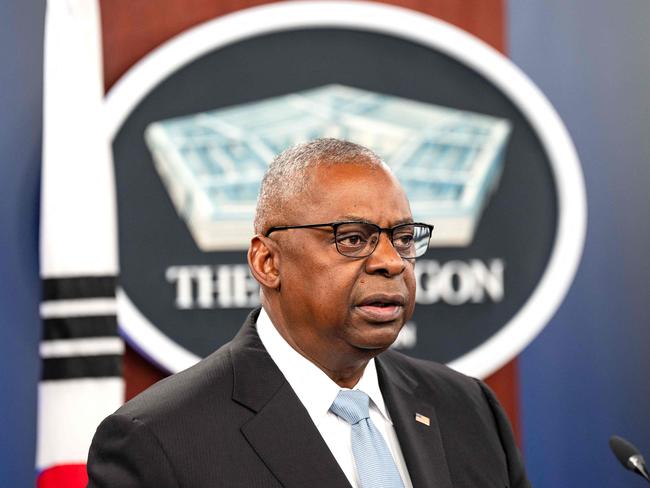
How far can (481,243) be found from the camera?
3408 millimetres

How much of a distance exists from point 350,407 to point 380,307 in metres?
0.21

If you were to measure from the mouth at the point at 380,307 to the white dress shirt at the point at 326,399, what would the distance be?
0.17 metres

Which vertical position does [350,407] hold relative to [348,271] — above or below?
below

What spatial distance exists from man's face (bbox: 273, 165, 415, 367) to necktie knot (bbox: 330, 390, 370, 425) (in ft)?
0.26

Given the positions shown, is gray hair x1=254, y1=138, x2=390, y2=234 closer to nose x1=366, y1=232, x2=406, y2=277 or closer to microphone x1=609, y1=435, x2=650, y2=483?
nose x1=366, y1=232, x2=406, y2=277

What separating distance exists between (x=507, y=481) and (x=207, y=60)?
197 centimetres

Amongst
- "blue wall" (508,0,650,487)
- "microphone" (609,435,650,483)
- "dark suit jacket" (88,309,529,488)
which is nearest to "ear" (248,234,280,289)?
"dark suit jacket" (88,309,529,488)

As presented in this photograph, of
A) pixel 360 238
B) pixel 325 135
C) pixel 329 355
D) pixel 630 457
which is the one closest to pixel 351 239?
pixel 360 238

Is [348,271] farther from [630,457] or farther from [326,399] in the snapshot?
[630,457]

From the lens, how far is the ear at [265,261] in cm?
178

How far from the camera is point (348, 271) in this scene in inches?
66.2

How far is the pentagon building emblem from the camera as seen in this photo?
3240mm

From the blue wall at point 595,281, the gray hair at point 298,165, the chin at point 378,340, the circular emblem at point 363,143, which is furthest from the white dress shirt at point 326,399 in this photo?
the blue wall at point 595,281

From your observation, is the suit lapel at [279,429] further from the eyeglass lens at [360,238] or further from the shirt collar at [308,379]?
the eyeglass lens at [360,238]
